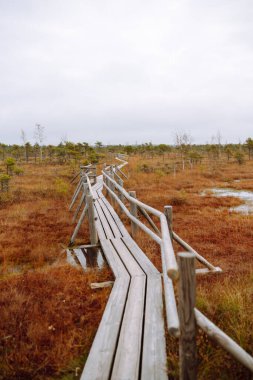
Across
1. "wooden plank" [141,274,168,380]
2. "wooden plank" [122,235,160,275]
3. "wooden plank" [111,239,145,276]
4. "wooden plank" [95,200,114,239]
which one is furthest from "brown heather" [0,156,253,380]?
"wooden plank" [95,200,114,239]

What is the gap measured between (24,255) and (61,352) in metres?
5.14

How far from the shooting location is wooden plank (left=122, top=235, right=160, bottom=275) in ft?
16.8

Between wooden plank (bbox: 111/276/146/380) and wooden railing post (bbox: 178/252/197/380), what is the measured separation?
668 millimetres

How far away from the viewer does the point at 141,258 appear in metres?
5.68

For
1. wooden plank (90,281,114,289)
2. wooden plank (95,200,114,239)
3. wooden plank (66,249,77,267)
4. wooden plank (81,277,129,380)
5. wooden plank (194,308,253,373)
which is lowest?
wooden plank (66,249,77,267)

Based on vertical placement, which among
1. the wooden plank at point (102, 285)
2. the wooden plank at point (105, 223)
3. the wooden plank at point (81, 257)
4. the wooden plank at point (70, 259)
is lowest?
the wooden plank at point (81, 257)

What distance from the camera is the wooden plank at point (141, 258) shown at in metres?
5.11

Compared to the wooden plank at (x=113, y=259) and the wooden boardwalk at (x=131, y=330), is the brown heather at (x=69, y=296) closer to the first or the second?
the wooden boardwalk at (x=131, y=330)

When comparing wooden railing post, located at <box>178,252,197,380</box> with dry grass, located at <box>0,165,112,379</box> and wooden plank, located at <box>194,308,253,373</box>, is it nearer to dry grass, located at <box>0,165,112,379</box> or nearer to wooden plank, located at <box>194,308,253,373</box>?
wooden plank, located at <box>194,308,253,373</box>

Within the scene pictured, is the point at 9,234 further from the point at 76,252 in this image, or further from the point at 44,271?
the point at 44,271

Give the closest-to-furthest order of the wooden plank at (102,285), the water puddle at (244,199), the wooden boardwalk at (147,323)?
1. the wooden boardwalk at (147,323)
2. the wooden plank at (102,285)
3. the water puddle at (244,199)

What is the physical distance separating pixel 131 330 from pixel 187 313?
153 centimetres

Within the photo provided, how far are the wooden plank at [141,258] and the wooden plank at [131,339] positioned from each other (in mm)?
610

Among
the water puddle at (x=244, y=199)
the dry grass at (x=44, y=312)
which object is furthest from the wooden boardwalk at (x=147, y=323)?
the water puddle at (x=244, y=199)
